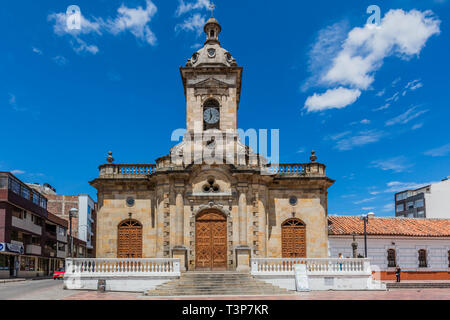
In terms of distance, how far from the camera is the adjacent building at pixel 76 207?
66.1 m

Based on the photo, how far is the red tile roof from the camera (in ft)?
105

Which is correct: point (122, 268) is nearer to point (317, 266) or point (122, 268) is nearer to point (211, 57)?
point (317, 266)

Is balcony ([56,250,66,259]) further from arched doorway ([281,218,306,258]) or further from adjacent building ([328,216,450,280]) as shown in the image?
arched doorway ([281,218,306,258])

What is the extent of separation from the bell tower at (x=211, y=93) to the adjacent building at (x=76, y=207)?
4215 cm

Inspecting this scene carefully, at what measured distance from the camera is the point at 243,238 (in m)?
25.1

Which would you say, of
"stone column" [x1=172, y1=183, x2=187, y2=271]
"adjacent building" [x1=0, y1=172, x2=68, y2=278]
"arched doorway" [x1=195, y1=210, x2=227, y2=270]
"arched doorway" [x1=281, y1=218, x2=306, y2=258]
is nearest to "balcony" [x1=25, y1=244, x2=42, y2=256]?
"adjacent building" [x1=0, y1=172, x2=68, y2=278]

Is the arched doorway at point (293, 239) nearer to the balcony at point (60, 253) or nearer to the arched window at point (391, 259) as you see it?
the arched window at point (391, 259)

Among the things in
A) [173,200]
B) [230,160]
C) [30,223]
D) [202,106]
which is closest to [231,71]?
[202,106]

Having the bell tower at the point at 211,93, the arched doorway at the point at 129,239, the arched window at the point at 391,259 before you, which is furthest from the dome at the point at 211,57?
the arched window at the point at 391,259

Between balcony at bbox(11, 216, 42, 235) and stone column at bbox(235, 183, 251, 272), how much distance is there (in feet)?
82.9

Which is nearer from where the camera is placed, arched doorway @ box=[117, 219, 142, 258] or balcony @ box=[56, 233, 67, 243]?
arched doorway @ box=[117, 219, 142, 258]

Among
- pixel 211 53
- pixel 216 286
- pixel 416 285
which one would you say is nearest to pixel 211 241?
pixel 216 286
